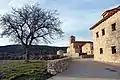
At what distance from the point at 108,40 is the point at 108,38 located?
10.2 inches

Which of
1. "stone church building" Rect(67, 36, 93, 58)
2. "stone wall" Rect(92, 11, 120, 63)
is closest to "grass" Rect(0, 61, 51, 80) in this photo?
"stone wall" Rect(92, 11, 120, 63)

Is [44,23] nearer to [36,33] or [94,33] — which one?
[36,33]

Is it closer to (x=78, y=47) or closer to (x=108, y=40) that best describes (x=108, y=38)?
(x=108, y=40)

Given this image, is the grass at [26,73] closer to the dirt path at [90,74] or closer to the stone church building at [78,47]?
the dirt path at [90,74]

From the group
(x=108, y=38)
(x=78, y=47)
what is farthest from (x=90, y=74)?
(x=78, y=47)

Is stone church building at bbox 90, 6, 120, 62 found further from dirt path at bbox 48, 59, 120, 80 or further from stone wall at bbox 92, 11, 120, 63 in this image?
dirt path at bbox 48, 59, 120, 80

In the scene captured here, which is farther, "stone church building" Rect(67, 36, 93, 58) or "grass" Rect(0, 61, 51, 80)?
"stone church building" Rect(67, 36, 93, 58)

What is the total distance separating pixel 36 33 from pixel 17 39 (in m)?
3.53

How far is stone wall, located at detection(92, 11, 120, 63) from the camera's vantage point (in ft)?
89.0

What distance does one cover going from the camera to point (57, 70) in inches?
772

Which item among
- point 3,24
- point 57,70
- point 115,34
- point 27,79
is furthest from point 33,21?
point 27,79

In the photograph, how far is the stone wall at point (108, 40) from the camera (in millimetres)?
27125

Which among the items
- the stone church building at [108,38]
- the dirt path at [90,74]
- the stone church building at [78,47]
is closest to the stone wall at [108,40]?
the stone church building at [108,38]

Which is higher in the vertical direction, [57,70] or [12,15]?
[12,15]
